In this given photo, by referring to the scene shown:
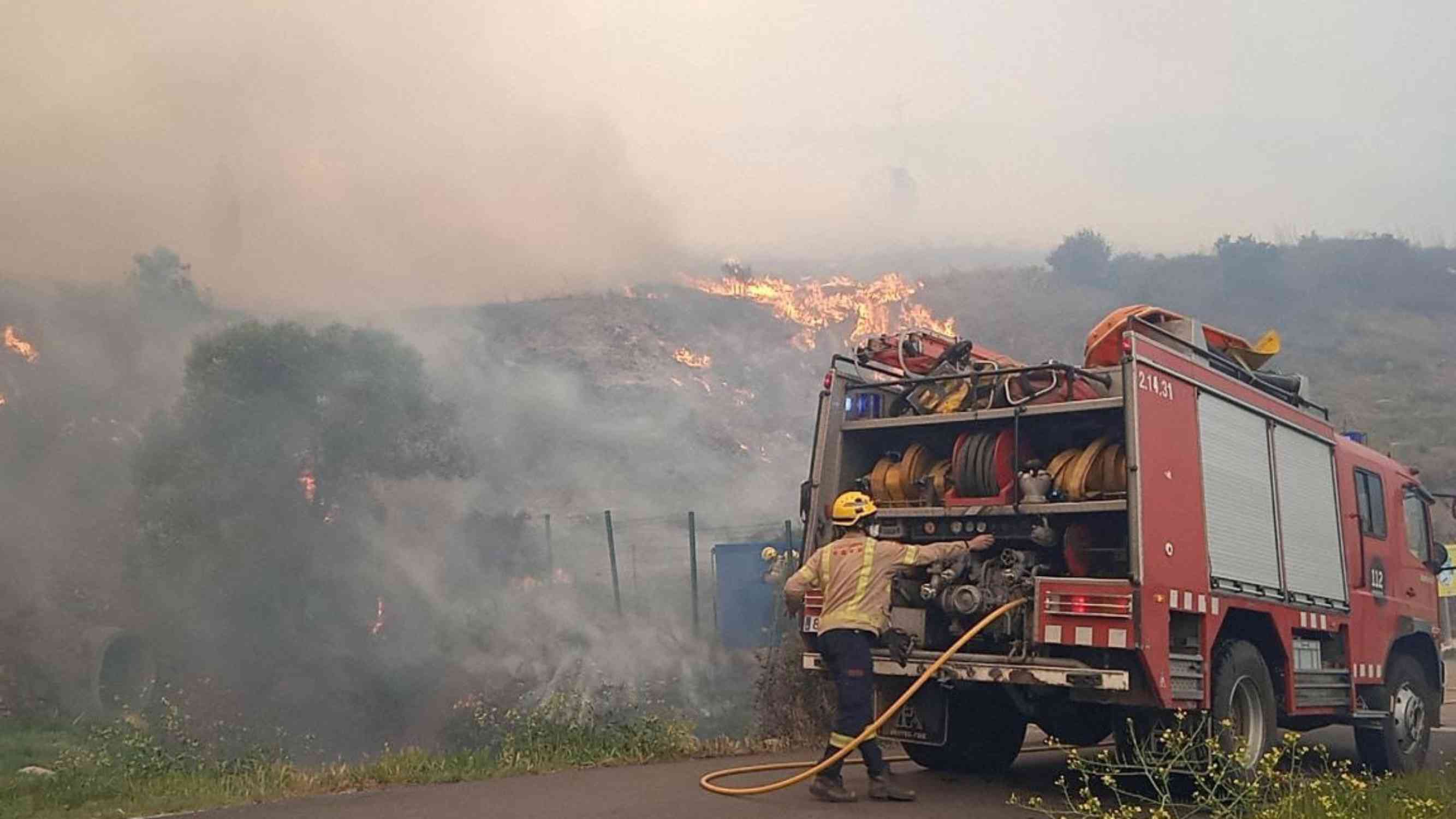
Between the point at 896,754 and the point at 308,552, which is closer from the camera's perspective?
the point at 896,754

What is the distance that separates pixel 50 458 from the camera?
1973 cm

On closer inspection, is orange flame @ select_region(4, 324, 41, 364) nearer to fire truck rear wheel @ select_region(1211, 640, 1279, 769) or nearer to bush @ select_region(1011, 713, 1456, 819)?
bush @ select_region(1011, 713, 1456, 819)

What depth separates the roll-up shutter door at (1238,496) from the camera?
25.8 feet

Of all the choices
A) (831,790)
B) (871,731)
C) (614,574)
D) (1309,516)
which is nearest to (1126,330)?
(1309,516)

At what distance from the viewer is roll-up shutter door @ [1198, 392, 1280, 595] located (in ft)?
25.8

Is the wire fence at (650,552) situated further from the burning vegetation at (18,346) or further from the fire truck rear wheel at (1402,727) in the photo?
the burning vegetation at (18,346)

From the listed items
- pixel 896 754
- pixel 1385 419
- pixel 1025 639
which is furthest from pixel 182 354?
pixel 1385 419

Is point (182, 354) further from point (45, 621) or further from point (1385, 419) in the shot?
point (1385, 419)

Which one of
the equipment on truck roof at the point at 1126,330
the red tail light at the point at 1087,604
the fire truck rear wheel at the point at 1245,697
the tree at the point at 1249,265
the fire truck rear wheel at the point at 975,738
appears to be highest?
the tree at the point at 1249,265

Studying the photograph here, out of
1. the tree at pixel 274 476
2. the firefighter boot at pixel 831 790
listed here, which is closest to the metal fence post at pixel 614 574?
the tree at pixel 274 476

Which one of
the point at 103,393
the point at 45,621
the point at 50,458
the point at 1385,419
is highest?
the point at 1385,419

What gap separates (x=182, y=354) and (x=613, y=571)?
29.6 ft

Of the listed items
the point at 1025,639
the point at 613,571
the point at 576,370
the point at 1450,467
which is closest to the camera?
the point at 1025,639

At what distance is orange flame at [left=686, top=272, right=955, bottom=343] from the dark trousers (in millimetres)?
27652
